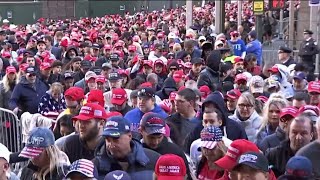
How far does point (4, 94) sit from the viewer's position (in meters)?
14.3

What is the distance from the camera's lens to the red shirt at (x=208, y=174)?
740cm

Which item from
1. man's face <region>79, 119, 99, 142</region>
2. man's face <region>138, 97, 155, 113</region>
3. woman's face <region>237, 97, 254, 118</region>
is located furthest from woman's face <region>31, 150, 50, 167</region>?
woman's face <region>237, 97, 254, 118</region>

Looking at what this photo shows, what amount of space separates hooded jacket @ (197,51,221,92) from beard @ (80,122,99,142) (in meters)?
5.18

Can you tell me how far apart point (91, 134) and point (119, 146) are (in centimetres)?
121

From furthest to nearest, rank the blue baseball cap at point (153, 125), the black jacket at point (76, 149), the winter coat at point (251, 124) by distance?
1. the winter coat at point (251, 124)
2. the black jacket at point (76, 149)
3. the blue baseball cap at point (153, 125)

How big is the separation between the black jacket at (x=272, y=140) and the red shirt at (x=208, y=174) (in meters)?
1.26

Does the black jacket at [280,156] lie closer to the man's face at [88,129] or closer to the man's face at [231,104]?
the man's face at [88,129]

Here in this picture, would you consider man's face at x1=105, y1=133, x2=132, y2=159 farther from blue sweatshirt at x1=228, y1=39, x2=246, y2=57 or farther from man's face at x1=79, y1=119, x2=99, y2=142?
blue sweatshirt at x1=228, y1=39, x2=246, y2=57

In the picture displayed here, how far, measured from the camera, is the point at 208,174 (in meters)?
7.54

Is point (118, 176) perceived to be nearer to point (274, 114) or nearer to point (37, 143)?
point (37, 143)

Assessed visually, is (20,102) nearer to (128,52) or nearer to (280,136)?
(280,136)

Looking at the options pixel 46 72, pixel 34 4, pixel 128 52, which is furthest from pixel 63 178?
pixel 34 4

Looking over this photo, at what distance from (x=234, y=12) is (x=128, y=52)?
88.5ft

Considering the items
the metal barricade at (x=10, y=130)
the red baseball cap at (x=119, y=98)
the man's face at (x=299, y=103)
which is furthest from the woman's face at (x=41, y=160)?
the metal barricade at (x=10, y=130)
